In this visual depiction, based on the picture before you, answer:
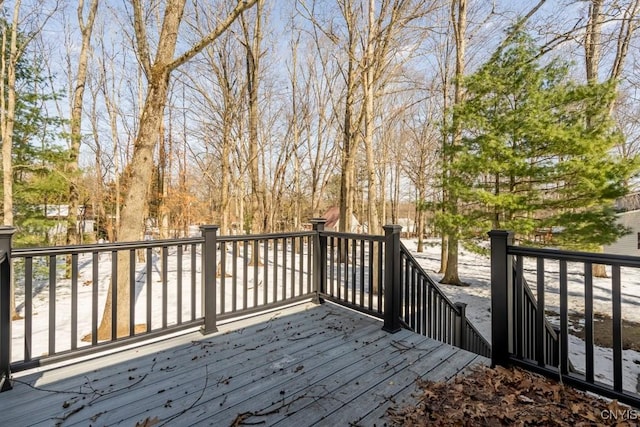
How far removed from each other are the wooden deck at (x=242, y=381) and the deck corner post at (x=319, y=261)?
2.99 ft

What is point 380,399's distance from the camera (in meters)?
1.93

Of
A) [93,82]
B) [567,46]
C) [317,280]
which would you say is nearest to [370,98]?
[567,46]

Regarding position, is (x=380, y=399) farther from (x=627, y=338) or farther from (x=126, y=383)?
(x=627, y=338)

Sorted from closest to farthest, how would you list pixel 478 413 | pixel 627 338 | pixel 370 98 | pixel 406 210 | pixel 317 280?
pixel 478 413 < pixel 317 280 < pixel 627 338 < pixel 370 98 < pixel 406 210

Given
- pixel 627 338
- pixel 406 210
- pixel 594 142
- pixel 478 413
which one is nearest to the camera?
pixel 478 413

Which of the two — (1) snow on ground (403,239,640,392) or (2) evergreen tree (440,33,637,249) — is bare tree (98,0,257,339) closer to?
(2) evergreen tree (440,33,637,249)

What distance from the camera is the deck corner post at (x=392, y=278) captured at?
2.97 meters

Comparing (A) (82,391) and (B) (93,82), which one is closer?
(A) (82,391)

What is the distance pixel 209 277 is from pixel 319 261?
1456 mm

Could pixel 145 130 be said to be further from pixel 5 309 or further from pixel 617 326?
pixel 617 326

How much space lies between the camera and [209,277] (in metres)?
2.95

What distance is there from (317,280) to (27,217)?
741cm

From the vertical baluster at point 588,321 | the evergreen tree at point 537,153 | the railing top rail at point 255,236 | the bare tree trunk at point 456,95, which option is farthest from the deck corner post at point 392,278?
the bare tree trunk at point 456,95

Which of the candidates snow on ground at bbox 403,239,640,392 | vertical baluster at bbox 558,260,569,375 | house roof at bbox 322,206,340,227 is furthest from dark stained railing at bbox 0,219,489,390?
house roof at bbox 322,206,340,227
